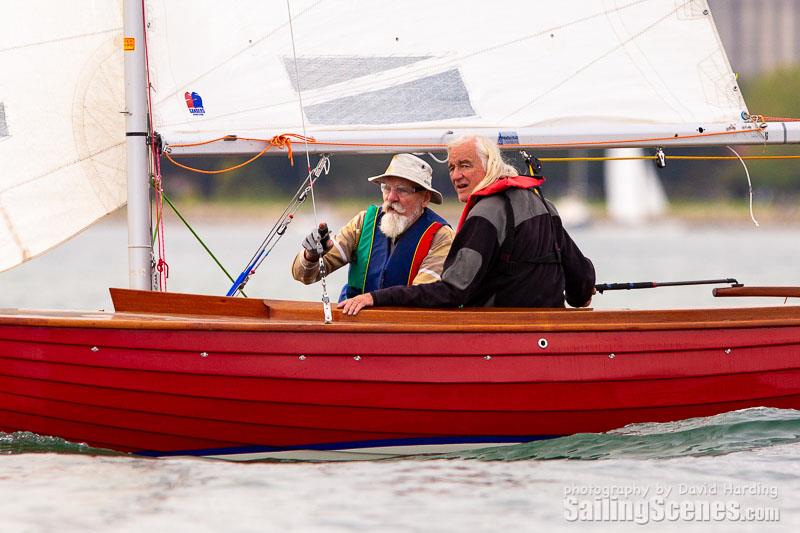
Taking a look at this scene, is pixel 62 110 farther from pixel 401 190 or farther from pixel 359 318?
pixel 359 318

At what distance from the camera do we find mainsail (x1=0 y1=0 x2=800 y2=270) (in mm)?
6789

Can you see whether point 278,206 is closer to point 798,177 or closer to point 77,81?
point 798,177

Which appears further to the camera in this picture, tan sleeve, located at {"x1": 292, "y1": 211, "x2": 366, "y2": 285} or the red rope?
the red rope

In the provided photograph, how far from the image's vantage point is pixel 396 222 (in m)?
6.42

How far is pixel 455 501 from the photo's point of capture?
18.1ft

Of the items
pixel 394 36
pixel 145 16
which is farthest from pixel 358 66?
pixel 145 16

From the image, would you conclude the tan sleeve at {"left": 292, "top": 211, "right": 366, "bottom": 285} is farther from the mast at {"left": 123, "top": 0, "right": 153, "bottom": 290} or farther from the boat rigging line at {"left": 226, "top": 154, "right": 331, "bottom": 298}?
the mast at {"left": 123, "top": 0, "right": 153, "bottom": 290}

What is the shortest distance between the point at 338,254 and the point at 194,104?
1041 millimetres

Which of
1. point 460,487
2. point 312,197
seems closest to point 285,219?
point 312,197

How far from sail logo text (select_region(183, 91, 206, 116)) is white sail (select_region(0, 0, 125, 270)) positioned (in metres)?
0.39

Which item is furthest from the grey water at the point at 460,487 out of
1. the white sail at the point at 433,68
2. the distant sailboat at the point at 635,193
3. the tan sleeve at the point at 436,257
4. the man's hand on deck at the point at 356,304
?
the distant sailboat at the point at 635,193

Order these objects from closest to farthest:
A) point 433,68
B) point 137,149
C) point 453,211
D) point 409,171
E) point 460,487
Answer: point 460,487 → point 409,171 → point 137,149 → point 433,68 → point 453,211

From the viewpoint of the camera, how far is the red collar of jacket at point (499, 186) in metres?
6.07

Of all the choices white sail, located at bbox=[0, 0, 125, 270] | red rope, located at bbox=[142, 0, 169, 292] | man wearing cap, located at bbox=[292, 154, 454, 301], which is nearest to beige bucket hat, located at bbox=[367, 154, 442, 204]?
man wearing cap, located at bbox=[292, 154, 454, 301]
